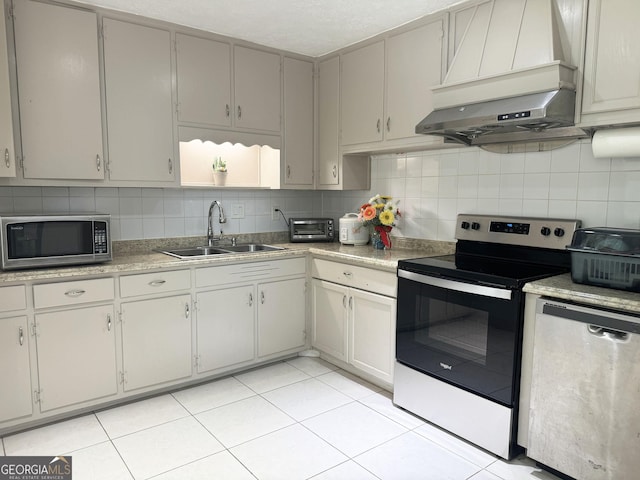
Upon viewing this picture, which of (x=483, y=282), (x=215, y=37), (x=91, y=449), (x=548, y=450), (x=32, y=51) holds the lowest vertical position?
(x=91, y=449)

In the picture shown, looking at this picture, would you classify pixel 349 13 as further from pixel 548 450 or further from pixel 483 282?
pixel 548 450

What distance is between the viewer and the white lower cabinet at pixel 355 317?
9.29 feet

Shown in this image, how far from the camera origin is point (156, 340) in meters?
2.80

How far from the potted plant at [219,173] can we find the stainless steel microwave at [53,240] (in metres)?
1.00

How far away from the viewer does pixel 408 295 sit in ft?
8.54

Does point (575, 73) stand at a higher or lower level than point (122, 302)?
higher

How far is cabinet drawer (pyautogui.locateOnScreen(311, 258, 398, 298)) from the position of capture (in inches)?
110

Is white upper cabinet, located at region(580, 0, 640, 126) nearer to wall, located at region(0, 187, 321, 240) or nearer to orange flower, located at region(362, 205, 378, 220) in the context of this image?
orange flower, located at region(362, 205, 378, 220)

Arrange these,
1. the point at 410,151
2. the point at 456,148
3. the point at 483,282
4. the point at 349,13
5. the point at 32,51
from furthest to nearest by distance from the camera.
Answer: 1. the point at 410,151
2. the point at 456,148
3. the point at 349,13
4. the point at 32,51
5. the point at 483,282

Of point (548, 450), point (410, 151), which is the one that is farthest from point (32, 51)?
point (548, 450)

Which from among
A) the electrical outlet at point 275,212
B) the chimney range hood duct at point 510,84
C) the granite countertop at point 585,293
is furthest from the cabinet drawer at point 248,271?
the granite countertop at point 585,293

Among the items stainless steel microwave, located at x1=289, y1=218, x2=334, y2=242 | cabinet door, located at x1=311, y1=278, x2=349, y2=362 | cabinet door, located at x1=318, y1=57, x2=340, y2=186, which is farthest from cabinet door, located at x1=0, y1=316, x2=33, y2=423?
cabinet door, located at x1=318, y1=57, x2=340, y2=186

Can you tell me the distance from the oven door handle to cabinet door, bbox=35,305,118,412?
70.1 inches

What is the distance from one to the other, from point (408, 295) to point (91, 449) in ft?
6.14
